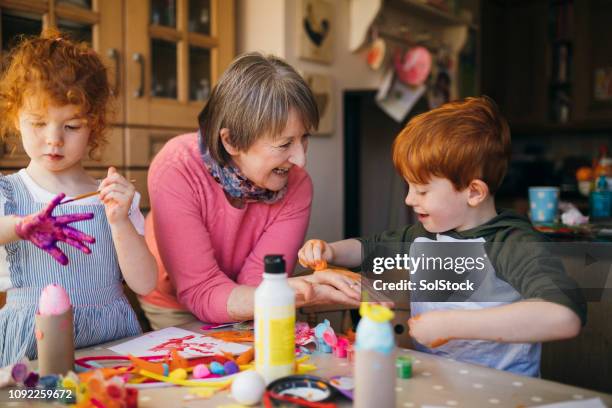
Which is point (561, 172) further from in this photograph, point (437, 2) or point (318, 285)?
point (318, 285)

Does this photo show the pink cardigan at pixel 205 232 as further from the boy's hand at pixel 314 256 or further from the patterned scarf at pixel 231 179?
the boy's hand at pixel 314 256

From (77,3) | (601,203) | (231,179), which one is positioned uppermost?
(77,3)

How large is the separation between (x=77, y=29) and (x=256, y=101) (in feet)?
2.84

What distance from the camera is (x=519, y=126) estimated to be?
453 centimetres

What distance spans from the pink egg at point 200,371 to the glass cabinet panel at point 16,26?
47.4 inches

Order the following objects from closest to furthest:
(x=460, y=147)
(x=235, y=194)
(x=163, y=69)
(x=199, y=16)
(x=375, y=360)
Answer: (x=375, y=360), (x=460, y=147), (x=235, y=194), (x=163, y=69), (x=199, y=16)

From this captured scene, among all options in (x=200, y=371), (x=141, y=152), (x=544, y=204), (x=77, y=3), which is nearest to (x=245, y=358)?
(x=200, y=371)

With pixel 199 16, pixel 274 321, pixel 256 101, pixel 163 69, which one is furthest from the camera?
pixel 199 16

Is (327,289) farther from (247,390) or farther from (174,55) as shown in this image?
(174,55)

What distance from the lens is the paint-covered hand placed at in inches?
36.3

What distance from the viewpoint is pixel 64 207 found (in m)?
1.10

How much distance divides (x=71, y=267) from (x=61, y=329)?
276 mm

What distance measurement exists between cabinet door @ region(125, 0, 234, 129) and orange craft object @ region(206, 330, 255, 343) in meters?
1.08

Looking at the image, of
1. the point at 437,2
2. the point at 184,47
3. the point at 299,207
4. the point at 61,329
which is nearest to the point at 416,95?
the point at 437,2
